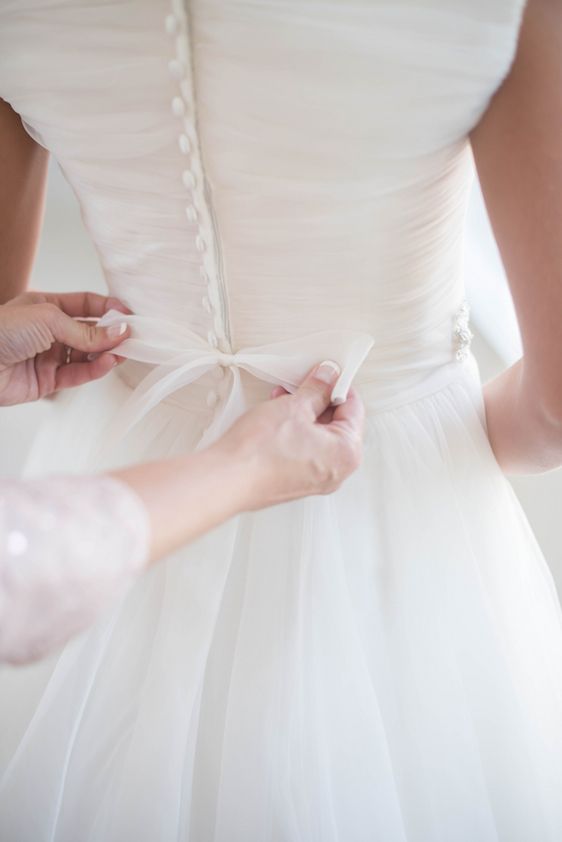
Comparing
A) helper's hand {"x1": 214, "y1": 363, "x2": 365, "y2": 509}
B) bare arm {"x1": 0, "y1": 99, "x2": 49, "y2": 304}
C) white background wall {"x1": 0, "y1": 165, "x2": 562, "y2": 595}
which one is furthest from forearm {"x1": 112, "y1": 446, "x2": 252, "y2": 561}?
white background wall {"x1": 0, "y1": 165, "x2": 562, "y2": 595}

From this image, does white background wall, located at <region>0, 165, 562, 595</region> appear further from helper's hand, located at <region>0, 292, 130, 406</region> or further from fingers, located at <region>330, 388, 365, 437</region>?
fingers, located at <region>330, 388, 365, 437</region>

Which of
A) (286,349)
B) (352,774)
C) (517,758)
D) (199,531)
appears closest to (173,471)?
(199,531)

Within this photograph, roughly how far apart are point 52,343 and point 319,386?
1.05ft

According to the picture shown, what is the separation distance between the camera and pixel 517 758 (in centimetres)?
61

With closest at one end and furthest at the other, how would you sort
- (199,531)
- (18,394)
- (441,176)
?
(199,531)
(441,176)
(18,394)

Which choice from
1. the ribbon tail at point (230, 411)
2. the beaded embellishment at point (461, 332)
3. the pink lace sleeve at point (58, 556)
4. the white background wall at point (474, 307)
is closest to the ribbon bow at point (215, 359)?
the ribbon tail at point (230, 411)

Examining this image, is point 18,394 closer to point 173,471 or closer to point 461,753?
point 173,471

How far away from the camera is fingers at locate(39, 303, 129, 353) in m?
0.68

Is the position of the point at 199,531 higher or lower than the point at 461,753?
higher

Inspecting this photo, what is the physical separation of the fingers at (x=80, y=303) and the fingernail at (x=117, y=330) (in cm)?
6

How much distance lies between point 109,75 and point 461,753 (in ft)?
2.10

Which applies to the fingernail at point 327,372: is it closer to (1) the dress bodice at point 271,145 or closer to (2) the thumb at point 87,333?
(1) the dress bodice at point 271,145

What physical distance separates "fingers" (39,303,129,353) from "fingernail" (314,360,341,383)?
0.21 m

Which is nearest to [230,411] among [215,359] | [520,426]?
[215,359]
